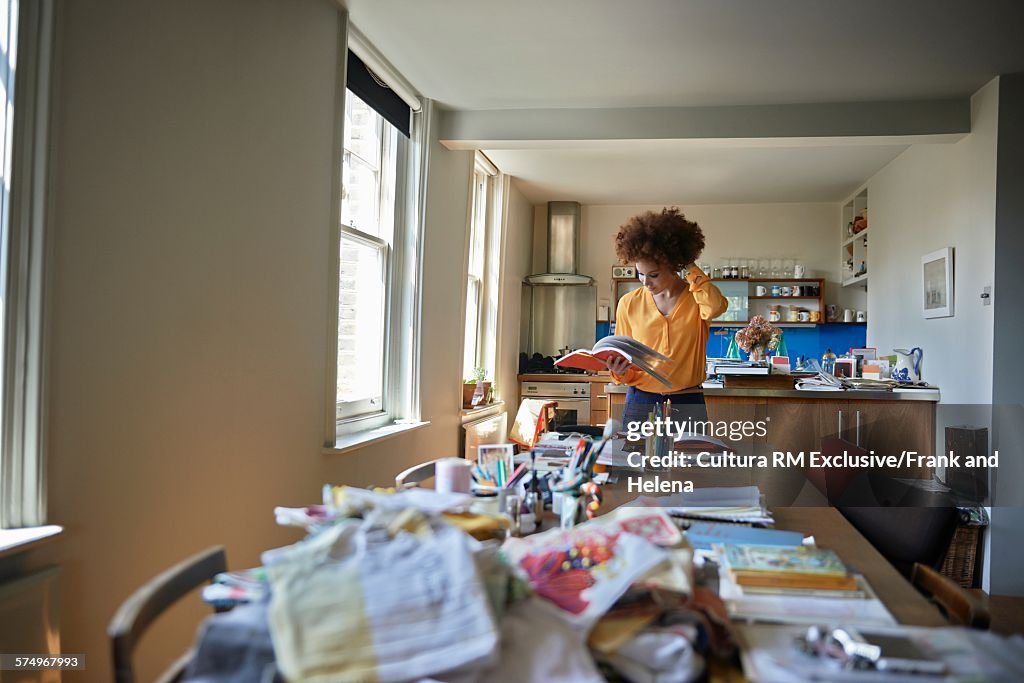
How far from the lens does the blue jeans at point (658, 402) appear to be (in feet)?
10.1

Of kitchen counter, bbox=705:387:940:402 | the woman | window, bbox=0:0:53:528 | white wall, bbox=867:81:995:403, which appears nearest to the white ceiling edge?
white wall, bbox=867:81:995:403

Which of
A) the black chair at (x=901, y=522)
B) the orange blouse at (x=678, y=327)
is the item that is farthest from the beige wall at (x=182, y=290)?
the black chair at (x=901, y=522)

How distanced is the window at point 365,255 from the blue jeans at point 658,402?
4.87 feet

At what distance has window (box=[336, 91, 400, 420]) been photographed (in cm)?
378

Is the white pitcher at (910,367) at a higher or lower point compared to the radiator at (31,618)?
higher

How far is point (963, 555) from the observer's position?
4008 mm

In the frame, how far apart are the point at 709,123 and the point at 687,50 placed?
0.86 m

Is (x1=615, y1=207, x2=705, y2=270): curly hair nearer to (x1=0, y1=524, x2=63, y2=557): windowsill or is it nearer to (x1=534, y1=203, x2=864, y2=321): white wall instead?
(x1=0, y1=524, x2=63, y2=557): windowsill

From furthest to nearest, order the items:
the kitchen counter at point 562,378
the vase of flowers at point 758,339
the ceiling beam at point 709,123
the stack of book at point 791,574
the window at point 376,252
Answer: the kitchen counter at point 562,378
the vase of flowers at point 758,339
the ceiling beam at point 709,123
the window at point 376,252
the stack of book at point 791,574

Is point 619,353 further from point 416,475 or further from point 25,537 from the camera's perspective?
point 25,537

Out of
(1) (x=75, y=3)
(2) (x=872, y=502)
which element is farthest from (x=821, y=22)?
(1) (x=75, y=3)

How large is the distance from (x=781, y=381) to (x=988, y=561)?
4.67ft

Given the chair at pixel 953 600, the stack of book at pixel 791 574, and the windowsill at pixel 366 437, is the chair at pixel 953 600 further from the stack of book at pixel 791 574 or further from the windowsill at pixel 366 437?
the windowsill at pixel 366 437

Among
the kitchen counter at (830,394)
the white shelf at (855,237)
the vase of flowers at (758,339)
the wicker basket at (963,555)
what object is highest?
the white shelf at (855,237)
